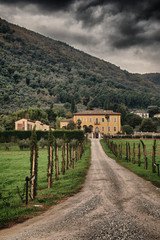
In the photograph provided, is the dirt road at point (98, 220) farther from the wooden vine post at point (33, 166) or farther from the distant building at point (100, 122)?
the distant building at point (100, 122)

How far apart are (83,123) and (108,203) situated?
82561 millimetres

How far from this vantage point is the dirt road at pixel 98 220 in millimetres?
5617

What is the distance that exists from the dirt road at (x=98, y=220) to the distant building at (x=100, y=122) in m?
80.1

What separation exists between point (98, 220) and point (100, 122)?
8467 cm

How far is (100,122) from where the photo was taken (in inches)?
3575

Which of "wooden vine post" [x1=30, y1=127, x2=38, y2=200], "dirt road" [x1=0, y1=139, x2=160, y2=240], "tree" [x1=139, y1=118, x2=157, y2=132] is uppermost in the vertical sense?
"tree" [x1=139, y1=118, x2=157, y2=132]

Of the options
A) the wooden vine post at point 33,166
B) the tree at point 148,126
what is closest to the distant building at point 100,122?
the tree at point 148,126

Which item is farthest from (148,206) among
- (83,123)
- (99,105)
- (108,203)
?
(99,105)

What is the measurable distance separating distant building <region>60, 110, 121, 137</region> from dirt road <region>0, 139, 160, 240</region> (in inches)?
3155

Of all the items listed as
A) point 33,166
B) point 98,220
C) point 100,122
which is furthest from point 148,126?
point 98,220

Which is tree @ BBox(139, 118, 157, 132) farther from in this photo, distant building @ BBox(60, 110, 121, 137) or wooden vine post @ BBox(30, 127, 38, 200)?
wooden vine post @ BBox(30, 127, 38, 200)

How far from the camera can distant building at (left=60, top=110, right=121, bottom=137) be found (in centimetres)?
8975

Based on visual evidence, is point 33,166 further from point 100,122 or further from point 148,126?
point 148,126

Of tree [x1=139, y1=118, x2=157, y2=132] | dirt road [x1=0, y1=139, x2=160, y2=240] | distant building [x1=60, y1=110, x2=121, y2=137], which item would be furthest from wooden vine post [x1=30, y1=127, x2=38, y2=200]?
tree [x1=139, y1=118, x2=157, y2=132]
